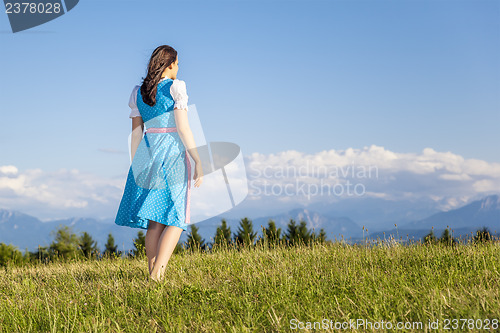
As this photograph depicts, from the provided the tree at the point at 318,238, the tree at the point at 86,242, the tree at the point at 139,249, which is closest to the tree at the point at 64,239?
the tree at the point at 86,242

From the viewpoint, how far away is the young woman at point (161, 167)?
5.57 meters

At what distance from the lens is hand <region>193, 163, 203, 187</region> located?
5586 mm

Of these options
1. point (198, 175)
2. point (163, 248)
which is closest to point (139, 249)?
point (163, 248)

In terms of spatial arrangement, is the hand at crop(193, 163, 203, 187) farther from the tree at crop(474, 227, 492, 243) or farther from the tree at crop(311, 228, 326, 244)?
the tree at crop(474, 227, 492, 243)

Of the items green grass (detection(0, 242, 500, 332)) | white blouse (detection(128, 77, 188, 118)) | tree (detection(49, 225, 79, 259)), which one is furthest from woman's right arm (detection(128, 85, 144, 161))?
tree (detection(49, 225, 79, 259))

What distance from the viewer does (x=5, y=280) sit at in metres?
7.24

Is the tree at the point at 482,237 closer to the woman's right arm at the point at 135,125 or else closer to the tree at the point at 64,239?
the woman's right arm at the point at 135,125

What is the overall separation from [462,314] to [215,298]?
2.35 metres

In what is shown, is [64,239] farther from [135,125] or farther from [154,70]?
[154,70]

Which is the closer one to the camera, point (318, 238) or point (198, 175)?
point (198, 175)

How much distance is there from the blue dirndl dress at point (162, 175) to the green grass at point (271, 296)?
0.83m

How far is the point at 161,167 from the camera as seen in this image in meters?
5.66

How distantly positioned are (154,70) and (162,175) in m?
1.36

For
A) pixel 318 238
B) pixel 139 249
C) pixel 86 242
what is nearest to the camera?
pixel 139 249
